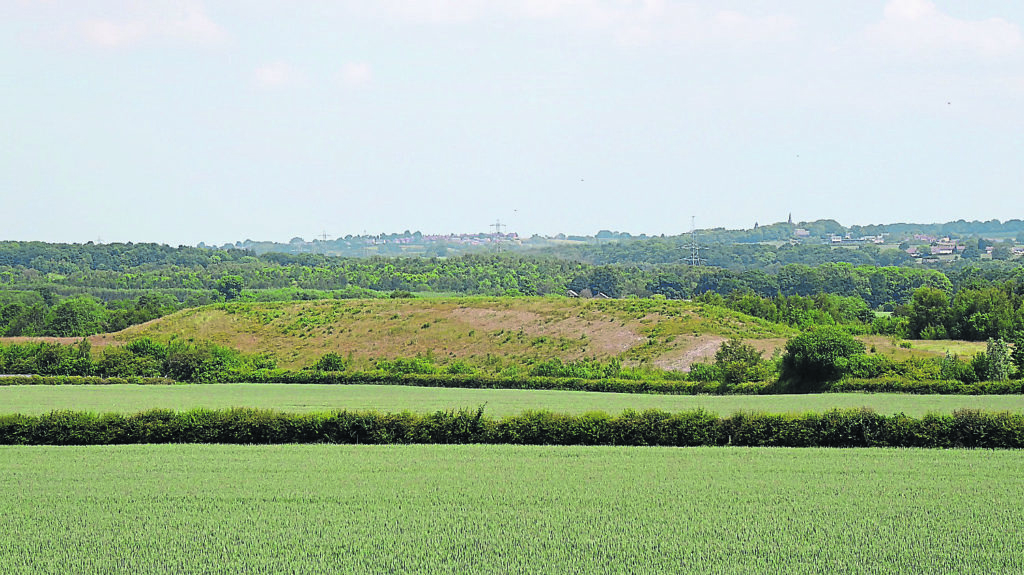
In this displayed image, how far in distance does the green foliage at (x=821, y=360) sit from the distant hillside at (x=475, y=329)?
2103 centimetres

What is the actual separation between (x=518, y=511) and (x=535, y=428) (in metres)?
9.82

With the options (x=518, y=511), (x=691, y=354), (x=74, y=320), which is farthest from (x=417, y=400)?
(x=74, y=320)

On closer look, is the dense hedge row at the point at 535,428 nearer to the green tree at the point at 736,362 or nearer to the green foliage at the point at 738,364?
the green foliage at the point at 738,364

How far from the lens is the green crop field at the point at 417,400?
134ft

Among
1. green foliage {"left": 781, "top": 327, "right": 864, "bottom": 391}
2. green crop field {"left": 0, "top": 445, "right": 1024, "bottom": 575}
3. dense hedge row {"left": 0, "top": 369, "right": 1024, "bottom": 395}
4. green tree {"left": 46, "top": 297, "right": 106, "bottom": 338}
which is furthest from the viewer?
green tree {"left": 46, "top": 297, "right": 106, "bottom": 338}

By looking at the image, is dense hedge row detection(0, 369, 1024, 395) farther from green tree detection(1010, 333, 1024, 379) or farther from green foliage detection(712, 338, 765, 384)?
green tree detection(1010, 333, 1024, 379)

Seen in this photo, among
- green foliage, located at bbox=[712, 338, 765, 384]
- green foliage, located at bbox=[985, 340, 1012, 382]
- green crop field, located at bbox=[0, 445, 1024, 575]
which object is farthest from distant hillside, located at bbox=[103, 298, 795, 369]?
green crop field, located at bbox=[0, 445, 1024, 575]

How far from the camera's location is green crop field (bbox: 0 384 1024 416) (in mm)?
40781

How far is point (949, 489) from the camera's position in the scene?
21594mm

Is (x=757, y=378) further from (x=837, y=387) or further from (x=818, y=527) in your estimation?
(x=818, y=527)

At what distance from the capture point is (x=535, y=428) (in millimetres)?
29844

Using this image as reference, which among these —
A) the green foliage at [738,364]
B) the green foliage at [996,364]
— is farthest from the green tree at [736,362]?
the green foliage at [996,364]

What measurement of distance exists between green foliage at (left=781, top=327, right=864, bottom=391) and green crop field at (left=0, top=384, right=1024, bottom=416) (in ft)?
15.5

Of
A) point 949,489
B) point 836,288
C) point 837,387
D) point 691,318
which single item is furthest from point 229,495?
point 836,288
